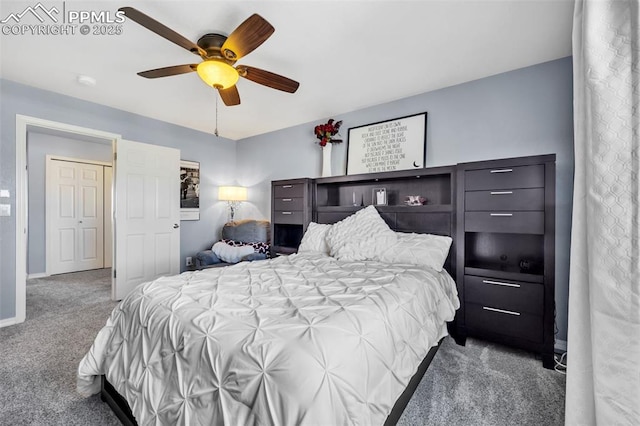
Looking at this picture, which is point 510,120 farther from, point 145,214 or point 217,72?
point 145,214

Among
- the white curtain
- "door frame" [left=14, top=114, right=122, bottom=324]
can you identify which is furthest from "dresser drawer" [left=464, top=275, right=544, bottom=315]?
"door frame" [left=14, top=114, right=122, bottom=324]

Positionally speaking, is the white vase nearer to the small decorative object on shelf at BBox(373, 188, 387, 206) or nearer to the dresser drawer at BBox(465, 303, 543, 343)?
the small decorative object on shelf at BBox(373, 188, 387, 206)

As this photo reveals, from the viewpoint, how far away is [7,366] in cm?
207

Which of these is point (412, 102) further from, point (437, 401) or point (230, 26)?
point (437, 401)

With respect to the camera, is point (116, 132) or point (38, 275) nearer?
point (116, 132)

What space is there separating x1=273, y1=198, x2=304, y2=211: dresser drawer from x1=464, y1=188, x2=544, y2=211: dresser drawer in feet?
6.39

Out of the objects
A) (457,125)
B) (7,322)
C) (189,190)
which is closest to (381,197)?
(457,125)

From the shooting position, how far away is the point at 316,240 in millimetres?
3111

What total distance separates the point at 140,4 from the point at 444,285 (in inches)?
116

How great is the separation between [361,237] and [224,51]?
1.91 meters

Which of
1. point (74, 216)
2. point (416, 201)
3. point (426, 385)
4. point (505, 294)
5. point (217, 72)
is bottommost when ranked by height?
point (426, 385)

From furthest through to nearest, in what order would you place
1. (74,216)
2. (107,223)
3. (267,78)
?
(107,223) → (74,216) → (267,78)

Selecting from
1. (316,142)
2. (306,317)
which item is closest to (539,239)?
(306,317)

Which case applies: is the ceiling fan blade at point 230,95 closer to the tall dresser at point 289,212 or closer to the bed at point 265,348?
the tall dresser at point 289,212
